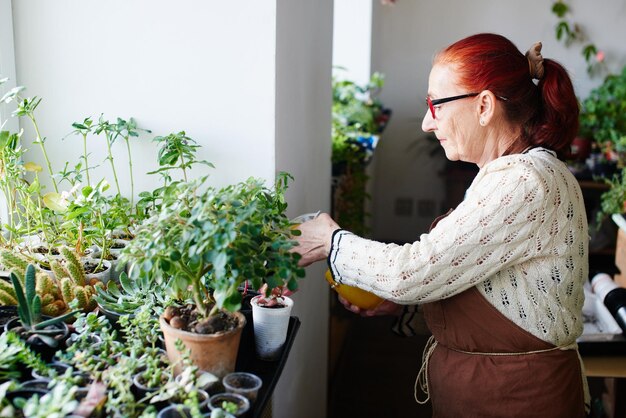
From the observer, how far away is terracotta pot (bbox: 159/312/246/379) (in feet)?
3.65

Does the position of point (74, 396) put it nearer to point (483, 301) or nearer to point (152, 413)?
point (152, 413)

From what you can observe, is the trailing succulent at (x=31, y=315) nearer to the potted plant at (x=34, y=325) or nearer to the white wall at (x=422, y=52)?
the potted plant at (x=34, y=325)

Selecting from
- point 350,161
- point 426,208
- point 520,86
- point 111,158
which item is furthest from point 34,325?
point 426,208

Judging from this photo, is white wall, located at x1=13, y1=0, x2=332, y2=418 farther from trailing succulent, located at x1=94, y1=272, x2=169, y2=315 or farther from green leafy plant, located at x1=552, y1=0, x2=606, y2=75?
green leafy plant, located at x1=552, y1=0, x2=606, y2=75

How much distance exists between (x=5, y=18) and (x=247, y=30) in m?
0.61

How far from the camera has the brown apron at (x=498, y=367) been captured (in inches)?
57.8

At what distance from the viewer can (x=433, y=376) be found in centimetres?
164

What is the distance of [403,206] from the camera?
5.75 metres

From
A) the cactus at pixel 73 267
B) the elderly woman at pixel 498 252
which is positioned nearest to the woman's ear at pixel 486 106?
the elderly woman at pixel 498 252

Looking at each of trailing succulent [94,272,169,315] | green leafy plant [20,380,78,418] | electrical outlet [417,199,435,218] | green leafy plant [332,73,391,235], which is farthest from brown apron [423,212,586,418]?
electrical outlet [417,199,435,218]

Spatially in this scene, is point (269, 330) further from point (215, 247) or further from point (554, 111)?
point (554, 111)

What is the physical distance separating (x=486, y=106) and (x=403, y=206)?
4263mm

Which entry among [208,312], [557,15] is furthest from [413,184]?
[208,312]

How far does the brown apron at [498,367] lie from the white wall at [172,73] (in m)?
0.56
